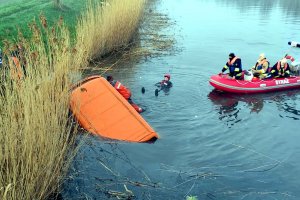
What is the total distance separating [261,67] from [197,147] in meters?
5.75

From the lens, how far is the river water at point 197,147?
6.34 metres

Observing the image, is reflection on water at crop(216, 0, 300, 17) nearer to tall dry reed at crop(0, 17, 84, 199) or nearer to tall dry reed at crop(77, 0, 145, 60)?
tall dry reed at crop(77, 0, 145, 60)

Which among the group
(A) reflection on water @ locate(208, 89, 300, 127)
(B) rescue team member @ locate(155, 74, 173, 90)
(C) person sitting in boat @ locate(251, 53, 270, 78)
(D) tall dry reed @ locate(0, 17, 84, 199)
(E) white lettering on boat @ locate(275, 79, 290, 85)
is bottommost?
(A) reflection on water @ locate(208, 89, 300, 127)

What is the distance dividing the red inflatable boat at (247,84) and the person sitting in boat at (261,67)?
0.40m

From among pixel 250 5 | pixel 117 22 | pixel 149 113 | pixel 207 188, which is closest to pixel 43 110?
pixel 207 188

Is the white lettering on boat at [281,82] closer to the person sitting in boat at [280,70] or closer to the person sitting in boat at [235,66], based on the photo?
the person sitting in boat at [280,70]

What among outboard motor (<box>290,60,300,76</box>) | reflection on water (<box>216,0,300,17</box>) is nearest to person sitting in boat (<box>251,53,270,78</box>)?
outboard motor (<box>290,60,300,76</box>)

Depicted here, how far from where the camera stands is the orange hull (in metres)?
7.47

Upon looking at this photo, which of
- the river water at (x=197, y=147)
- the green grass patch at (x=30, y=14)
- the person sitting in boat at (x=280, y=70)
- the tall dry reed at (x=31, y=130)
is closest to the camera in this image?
the tall dry reed at (x=31, y=130)

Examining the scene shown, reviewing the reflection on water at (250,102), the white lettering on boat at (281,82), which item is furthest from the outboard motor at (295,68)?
the white lettering on boat at (281,82)

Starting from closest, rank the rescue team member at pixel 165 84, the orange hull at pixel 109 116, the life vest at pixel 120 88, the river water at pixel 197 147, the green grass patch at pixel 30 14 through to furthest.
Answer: the river water at pixel 197 147
the orange hull at pixel 109 116
the life vest at pixel 120 88
the rescue team member at pixel 165 84
the green grass patch at pixel 30 14

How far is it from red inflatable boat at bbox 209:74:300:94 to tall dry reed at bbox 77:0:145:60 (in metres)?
4.65

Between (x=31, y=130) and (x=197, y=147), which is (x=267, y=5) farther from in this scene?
(x=31, y=130)

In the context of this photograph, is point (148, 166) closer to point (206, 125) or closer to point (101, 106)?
point (101, 106)
